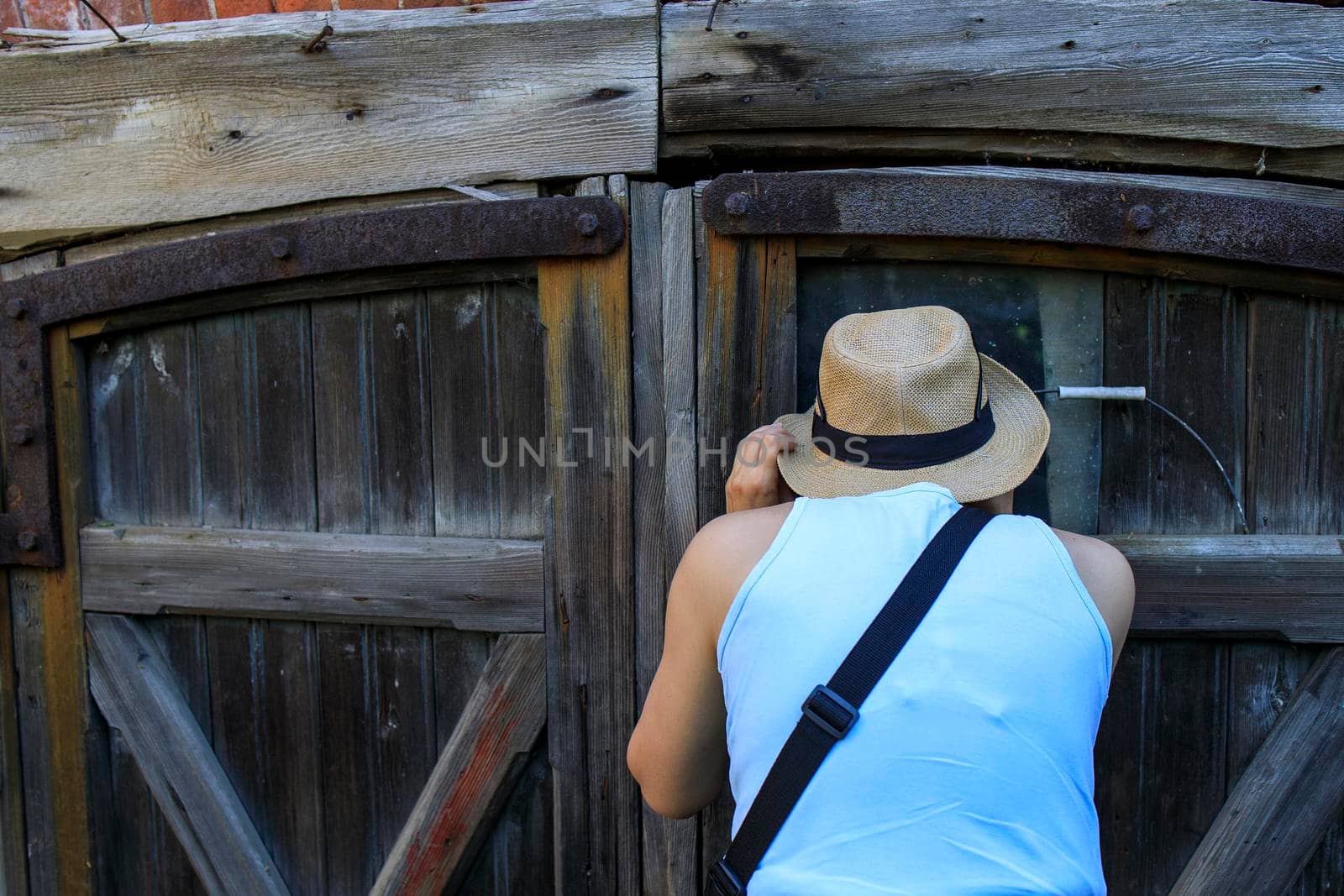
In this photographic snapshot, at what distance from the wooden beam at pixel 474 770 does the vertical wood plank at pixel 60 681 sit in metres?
0.83

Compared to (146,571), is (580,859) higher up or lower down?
lower down

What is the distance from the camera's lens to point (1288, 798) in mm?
1813

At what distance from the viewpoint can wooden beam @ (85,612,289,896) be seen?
2053 mm

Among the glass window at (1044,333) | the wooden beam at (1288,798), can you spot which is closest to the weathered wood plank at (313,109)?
the glass window at (1044,333)

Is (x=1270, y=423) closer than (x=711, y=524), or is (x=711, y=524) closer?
(x=711, y=524)

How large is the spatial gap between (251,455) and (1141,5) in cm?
218

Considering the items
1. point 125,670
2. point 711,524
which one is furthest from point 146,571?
point 711,524

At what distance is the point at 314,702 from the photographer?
6.68 feet

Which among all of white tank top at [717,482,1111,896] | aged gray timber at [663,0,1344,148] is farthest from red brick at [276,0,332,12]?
white tank top at [717,482,1111,896]

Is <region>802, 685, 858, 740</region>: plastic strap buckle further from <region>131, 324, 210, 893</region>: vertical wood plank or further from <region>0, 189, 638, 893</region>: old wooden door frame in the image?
<region>131, 324, 210, 893</region>: vertical wood plank

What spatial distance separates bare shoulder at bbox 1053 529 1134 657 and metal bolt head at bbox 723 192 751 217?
2.92 ft

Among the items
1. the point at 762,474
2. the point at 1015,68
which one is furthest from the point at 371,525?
the point at 1015,68

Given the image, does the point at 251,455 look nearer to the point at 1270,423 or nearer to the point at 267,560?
the point at 267,560

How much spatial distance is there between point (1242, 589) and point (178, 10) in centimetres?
266
